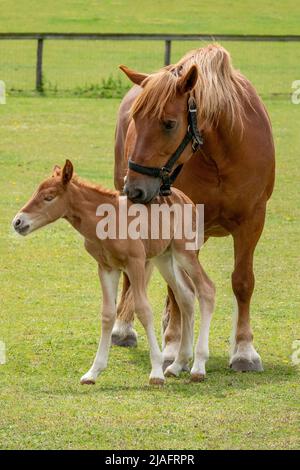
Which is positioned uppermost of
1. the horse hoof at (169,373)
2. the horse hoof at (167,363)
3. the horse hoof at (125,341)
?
the horse hoof at (169,373)

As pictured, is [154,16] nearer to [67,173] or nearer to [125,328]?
[125,328]

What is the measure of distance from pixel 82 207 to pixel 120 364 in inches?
56.7

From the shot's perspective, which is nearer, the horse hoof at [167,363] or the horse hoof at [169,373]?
the horse hoof at [169,373]

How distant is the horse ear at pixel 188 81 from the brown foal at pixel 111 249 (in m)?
0.71

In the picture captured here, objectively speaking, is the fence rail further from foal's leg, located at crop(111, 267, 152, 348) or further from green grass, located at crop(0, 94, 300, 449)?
foal's leg, located at crop(111, 267, 152, 348)

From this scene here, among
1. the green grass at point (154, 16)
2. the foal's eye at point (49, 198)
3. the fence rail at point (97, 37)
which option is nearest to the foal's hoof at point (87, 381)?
the foal's eye at point (49, 198)

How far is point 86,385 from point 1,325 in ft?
6.90

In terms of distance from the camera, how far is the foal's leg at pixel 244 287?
774cm

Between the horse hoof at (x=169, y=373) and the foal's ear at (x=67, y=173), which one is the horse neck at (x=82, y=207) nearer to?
the foal's ear at (x=67, y=173)

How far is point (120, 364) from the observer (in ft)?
26.2

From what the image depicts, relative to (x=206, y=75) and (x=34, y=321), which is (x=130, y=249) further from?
(x=34, y=321)

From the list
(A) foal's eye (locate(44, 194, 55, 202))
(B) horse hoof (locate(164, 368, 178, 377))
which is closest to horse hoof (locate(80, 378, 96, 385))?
(B) horse hoof (locate(164, 368, 178, 377))
